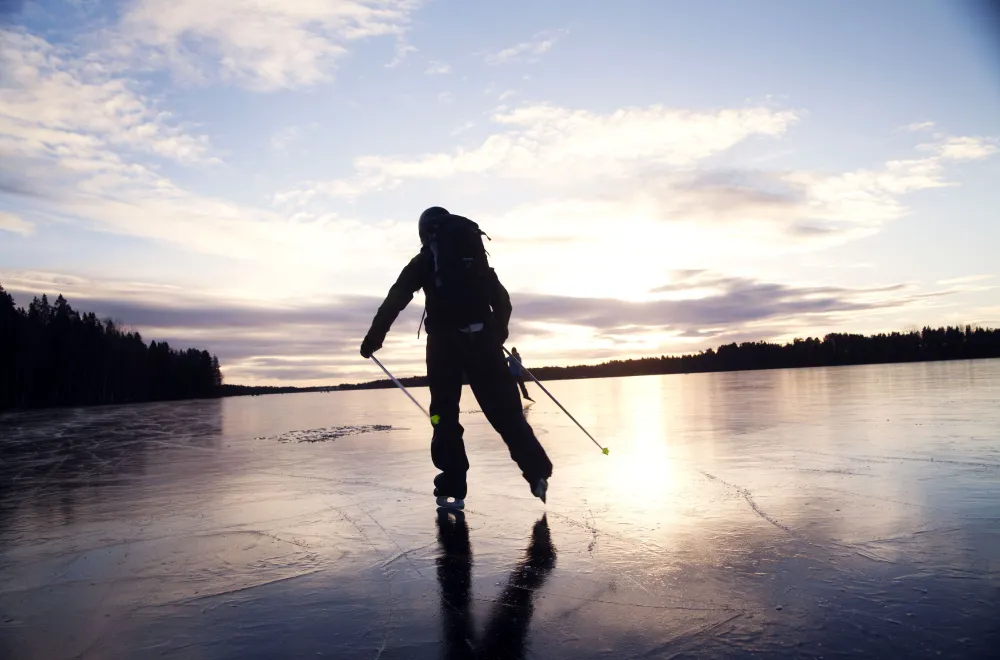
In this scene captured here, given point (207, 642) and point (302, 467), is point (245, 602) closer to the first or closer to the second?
point (207, 642)

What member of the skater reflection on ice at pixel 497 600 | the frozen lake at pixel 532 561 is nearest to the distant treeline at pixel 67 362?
the frozen lake at pixel 532 561

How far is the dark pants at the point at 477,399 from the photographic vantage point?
509cm

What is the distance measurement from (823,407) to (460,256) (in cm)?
1252

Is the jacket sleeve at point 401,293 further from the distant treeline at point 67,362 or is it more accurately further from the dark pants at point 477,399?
the distant treeline at point 67,362

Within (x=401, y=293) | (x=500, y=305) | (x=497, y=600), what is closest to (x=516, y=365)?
(x=500, y=305)

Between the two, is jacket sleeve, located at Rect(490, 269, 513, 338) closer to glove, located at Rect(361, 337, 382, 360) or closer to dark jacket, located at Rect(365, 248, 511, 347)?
dark jacket, located at Rect(365, 248, 511, 347)

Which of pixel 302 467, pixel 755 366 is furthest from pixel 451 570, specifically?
pixel 755 366

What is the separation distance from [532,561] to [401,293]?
102 inches

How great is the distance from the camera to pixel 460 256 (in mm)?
5148

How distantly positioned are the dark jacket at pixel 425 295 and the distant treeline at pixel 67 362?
260ft

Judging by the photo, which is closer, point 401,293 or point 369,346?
point 401,293

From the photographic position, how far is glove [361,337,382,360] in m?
5.50

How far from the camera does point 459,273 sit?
16.9ft

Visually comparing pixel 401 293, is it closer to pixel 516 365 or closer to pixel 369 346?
pixel 369 346
